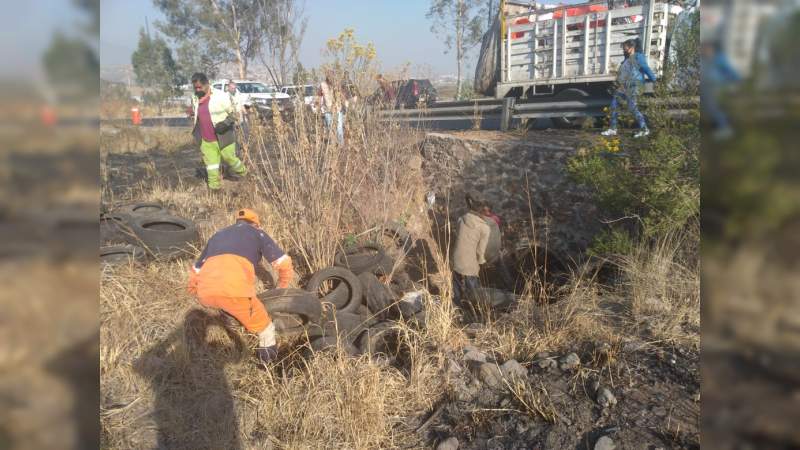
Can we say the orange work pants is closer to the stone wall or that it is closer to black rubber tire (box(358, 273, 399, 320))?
black rubber tire (box(358, 273, 399, 320))

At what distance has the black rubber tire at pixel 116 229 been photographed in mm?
4855

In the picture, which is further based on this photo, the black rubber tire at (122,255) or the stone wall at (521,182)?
the stone wall at (521,182)

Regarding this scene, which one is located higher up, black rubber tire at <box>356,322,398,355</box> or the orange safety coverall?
the orange safety coverall

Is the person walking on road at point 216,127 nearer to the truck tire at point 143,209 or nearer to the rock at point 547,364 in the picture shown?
the truck tire at point 143,209

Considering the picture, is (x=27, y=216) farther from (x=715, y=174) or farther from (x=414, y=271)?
(x=414, y=271)

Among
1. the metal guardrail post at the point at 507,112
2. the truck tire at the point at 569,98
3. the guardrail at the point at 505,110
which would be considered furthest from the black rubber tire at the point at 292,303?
the truck tire at the point at 569,98

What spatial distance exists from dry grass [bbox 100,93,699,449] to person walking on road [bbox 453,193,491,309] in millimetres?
733

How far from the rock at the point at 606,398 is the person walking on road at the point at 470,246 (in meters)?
2.49

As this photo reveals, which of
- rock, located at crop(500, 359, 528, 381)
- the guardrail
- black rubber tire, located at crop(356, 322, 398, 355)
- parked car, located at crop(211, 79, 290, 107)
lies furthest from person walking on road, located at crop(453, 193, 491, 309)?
parked car, located at crop(211, 79, 290, 107)

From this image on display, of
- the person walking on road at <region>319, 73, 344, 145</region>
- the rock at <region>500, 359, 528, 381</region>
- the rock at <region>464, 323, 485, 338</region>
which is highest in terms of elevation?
the person walking on road at <region>319, 73, 344, 145</region>

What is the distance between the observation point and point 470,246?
585 cm

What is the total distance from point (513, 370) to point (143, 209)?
4.18 metres

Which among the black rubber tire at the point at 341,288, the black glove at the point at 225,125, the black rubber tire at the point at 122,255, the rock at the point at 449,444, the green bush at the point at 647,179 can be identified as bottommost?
the rock at the point at 449,444

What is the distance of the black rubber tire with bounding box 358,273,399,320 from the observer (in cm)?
494
